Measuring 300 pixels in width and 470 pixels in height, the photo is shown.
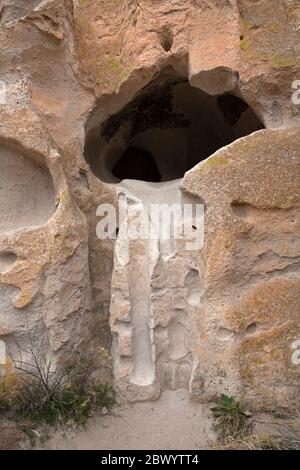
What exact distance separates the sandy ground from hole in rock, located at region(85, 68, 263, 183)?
1.58 meters

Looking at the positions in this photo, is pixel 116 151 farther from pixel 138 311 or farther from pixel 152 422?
pixel 152 422

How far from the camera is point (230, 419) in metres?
2.41

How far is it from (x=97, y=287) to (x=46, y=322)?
0.44 m

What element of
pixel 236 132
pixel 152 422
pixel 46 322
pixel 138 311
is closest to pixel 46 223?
pixel 46 322

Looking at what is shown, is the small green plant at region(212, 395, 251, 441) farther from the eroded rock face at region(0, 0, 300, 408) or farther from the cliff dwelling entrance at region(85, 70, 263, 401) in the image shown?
the cliff dwelling entrance at region(85, 70, 263, 401)

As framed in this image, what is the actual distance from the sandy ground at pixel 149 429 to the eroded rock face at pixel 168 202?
9cm

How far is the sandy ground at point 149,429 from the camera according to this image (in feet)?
7.79

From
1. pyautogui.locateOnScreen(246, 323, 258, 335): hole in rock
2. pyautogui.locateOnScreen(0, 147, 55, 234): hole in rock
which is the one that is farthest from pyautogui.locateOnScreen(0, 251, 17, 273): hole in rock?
pyautogui.locateOnScreen(246, 323, 258, 335): hole in rock

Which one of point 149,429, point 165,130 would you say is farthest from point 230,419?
point 165,130

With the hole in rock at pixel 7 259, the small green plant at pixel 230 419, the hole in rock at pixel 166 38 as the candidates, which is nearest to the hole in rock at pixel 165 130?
the hole in rock at pixel 166 38

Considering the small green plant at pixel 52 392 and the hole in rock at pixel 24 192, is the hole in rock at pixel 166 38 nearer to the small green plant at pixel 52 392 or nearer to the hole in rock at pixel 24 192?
the hole in rock at pixel 24 192

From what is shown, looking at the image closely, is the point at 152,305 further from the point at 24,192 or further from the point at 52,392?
the point at 24,192

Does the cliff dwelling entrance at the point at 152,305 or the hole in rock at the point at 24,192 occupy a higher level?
the hole in rock at the point at 24,192

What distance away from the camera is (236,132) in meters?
4.00
